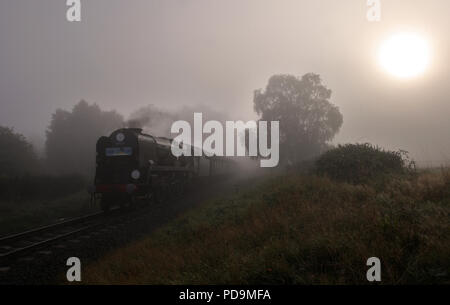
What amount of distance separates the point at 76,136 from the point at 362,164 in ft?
159

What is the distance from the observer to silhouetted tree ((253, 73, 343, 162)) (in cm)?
3638

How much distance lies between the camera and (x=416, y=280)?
4305 millimetres

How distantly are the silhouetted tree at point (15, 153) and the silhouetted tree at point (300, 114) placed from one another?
3033 centimetres

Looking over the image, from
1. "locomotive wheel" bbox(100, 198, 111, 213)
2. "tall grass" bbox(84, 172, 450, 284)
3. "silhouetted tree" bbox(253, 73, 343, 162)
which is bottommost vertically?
"locomotive wheel" bbox(100, 198, 111, 213)

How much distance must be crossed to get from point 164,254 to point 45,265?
285 centimetres

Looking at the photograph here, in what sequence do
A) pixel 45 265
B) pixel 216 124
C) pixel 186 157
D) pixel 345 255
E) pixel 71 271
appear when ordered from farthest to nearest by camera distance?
1. pixel 216 124
2. pixel 186 157
3. pixel 45 265
4. pixel 71 271
5. pixel 345 255

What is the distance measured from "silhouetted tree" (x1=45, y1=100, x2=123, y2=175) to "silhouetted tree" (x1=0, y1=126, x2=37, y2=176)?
471 cm

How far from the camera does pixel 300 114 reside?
3722cm

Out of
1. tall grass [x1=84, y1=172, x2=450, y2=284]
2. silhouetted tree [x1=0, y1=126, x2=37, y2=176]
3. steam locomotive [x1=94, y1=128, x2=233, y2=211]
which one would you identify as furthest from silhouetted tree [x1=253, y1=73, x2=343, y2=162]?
silhouetted tree [x1=0, y1=126, x2=37, y2=176]

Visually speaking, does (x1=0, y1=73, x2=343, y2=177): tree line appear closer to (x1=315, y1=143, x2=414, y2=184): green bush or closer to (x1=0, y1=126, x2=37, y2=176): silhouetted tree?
(x1=0, y1=126, x2=37, y2=176): silhouetted tree

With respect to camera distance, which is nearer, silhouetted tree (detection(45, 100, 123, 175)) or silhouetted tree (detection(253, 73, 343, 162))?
silhouetted tree (detection(253, 73, 343, 162))

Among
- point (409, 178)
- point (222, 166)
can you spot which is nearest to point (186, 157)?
point (222, 166)

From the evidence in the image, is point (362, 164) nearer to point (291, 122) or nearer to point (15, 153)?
point (291, 122)
